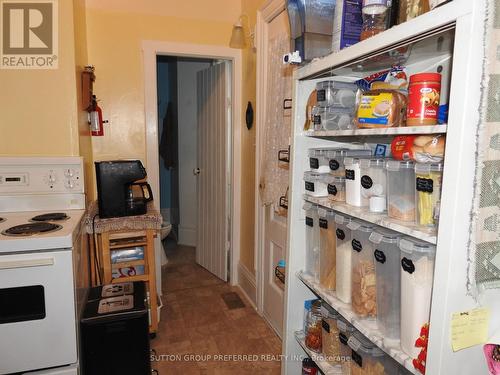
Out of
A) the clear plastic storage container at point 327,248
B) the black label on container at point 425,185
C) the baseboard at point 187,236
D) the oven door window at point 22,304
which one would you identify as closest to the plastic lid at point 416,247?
the black label on container at point 425,185

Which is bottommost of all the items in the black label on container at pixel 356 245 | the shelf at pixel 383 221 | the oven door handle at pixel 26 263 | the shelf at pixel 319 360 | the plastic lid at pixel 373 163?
the shelf at pixel 319 360

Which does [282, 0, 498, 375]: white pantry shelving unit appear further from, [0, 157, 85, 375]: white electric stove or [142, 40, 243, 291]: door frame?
[142, 40, 243, 291]: door frame

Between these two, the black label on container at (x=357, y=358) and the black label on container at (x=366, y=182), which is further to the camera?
the black label on container at (x=357, y=358)

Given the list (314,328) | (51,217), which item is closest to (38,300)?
(51,217)

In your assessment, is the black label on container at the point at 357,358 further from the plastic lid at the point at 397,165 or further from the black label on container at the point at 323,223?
the plastic lid at the point at 397,165

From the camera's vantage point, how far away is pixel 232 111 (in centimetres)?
304

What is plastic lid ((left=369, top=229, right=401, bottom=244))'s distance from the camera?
1.00 meters

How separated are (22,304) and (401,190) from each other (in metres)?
1.55

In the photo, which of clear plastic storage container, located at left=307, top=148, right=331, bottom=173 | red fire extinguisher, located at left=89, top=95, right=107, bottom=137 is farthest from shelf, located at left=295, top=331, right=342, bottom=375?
red fire extinguisher, located at left=89, top=95, right=107, bottom=137

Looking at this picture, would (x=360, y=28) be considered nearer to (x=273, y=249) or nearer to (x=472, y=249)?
(x=472, y=249)

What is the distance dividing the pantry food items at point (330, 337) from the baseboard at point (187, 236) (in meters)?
3.17

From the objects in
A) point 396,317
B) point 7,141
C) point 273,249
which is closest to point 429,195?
point 396,317

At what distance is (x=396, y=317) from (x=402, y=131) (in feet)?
1.76

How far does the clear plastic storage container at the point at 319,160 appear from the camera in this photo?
1.37m
